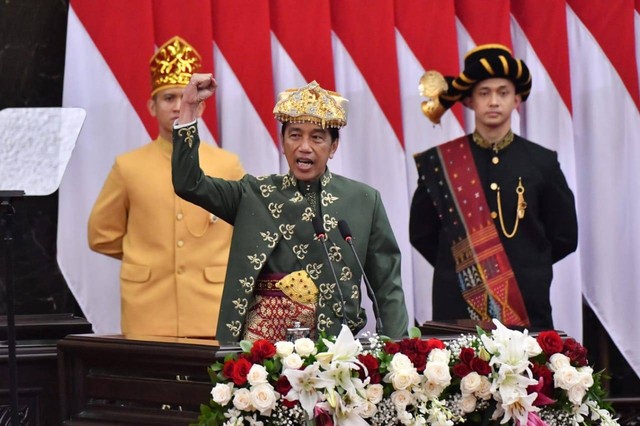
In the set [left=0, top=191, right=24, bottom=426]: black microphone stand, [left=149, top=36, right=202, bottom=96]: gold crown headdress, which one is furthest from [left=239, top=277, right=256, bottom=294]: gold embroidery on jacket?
[left=149, top=36, right=202, bottom=96]: gold crown headdress

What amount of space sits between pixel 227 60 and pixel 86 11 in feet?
1.96

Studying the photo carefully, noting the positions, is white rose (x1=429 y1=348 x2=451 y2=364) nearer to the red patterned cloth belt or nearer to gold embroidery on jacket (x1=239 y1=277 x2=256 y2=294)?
the red patterned cloth belt

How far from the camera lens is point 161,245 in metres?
4.79

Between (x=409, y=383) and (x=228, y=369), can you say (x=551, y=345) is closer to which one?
(x=409, y=383)

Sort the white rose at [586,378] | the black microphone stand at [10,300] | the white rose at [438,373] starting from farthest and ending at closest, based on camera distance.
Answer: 1. the black microphone stand at [10,300]
2. the white rose at [586,378]
3. the white rose at [438,373]

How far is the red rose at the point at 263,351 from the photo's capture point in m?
2.68

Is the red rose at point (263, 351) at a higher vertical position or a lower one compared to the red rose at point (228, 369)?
higher

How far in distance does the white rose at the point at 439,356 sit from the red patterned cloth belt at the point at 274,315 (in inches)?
32.6

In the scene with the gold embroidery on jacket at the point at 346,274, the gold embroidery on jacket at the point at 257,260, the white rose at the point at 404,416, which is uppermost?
the gold embroidery on jacket at the point at 257,260

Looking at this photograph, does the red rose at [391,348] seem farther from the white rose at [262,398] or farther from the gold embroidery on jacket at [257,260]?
the gold embroidery on jacket at [257,260]

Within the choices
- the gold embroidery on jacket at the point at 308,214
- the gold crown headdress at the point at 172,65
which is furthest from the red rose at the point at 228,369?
the gold crown headdress at the point at 172,65

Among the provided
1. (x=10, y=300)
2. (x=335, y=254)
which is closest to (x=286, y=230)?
(x=335, y=254)

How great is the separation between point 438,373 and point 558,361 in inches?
11.5

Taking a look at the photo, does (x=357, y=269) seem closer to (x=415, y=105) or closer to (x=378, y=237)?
(x=378, y=237)
